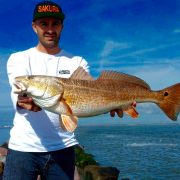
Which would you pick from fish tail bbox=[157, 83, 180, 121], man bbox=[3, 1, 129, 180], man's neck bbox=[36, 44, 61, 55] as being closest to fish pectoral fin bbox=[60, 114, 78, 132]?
man bbox=[3, 1, 129, 180]

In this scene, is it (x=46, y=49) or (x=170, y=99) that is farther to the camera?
(x=170, y=99)

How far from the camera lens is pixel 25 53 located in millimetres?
6449

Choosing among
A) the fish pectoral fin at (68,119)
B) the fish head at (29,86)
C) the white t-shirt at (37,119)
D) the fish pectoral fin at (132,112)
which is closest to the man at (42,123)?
the white t-shirt at (37,119)

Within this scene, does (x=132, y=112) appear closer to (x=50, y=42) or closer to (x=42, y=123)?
(x=42, y=123)

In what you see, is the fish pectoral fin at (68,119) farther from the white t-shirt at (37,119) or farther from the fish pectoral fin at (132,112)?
the fish pectoral fin at (132,112)

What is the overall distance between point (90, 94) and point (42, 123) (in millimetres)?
797

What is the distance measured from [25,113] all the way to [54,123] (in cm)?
44

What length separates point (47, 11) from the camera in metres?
6.50

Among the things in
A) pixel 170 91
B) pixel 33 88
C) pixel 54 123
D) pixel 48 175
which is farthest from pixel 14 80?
pixel 170 91

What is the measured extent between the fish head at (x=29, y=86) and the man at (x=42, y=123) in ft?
0.50

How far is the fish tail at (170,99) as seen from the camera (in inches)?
263

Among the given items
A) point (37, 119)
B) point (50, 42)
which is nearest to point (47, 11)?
point (50, 42)

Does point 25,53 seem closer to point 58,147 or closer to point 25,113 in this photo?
point 25,113

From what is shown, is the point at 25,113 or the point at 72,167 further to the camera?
the point at 72,167
